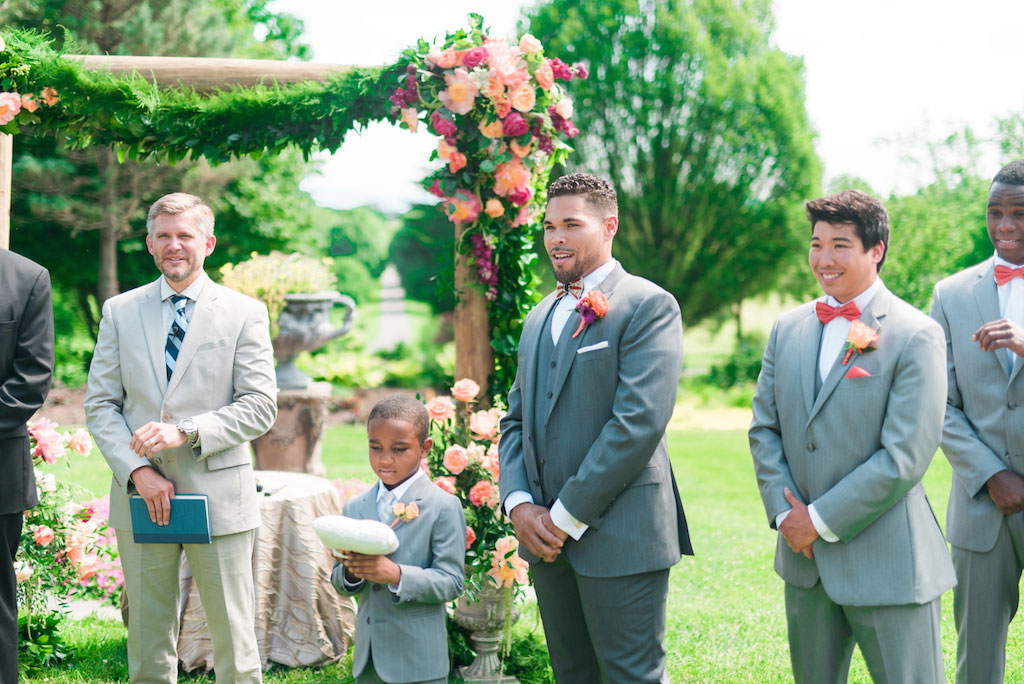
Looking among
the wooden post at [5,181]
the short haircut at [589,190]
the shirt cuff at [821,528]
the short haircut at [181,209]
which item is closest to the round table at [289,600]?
the short haircut at [181,209]

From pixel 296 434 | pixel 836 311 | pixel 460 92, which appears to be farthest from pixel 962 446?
pixel 296 434

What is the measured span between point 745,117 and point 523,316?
17962mm

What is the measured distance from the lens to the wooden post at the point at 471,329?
4418mm

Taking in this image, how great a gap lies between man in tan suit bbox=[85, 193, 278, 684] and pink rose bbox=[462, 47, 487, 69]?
139 centimetres

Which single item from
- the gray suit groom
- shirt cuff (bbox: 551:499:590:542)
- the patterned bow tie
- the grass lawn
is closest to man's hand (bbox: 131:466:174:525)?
the gray suit groom

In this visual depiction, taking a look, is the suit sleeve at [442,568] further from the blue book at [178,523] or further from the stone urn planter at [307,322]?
the stone urn planter at [307,322]

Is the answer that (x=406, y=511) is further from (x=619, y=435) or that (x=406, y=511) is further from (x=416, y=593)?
(x=619, y=435)

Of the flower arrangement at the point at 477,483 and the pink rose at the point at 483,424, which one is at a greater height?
the pink rose at the point at 483,424

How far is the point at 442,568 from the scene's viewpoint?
9.93 ft

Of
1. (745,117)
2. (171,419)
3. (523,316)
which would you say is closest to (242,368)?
(171,419)

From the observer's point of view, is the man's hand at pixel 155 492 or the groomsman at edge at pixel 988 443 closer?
the groomsman at edge at pixel 988 443

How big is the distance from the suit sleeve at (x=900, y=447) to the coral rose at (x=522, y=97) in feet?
7.19

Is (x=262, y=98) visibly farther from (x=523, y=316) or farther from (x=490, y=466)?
(x=490, y=466)

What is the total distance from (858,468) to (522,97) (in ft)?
7.73
